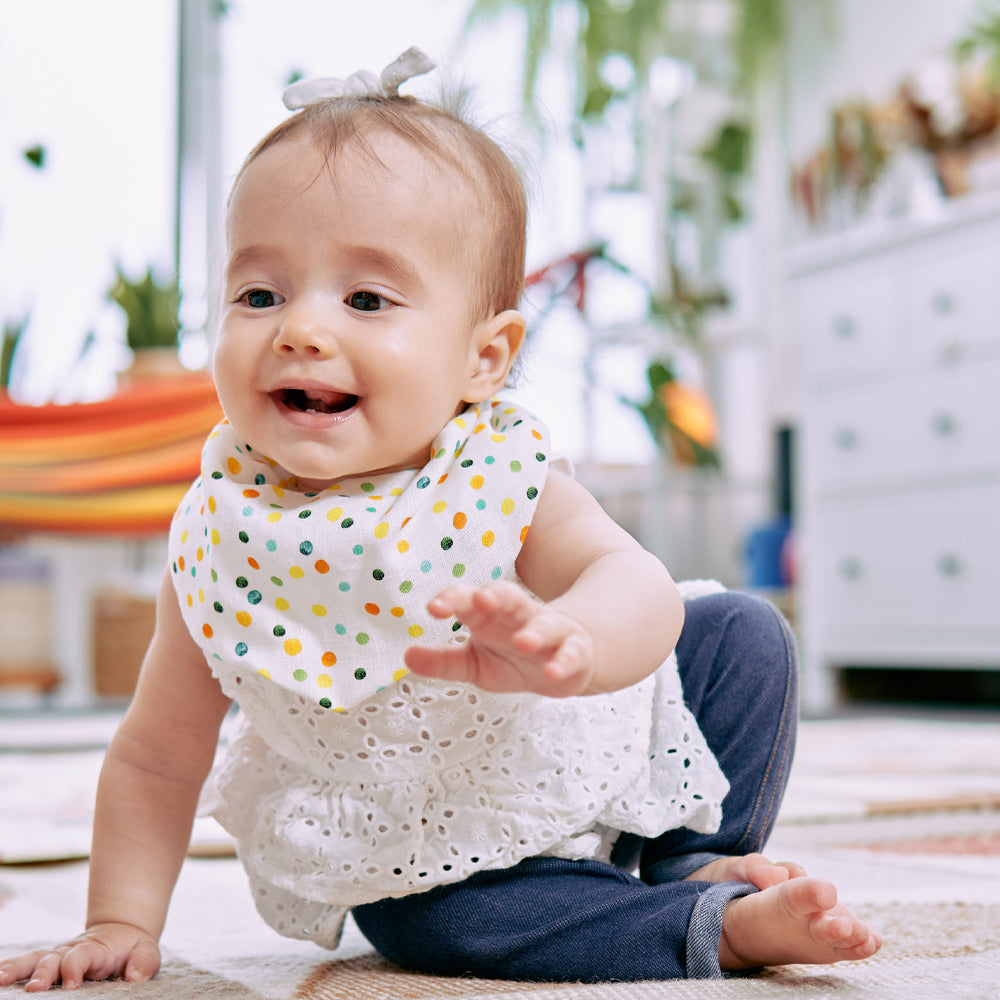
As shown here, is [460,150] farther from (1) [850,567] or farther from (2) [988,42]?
(2) [988,42]

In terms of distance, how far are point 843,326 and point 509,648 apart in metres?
2.24

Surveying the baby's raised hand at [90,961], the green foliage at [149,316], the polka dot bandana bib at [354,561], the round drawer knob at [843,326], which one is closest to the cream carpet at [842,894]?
the baby's raised hand at [90,961]

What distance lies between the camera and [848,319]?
250 cm

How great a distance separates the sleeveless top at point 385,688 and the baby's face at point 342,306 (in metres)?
0.03

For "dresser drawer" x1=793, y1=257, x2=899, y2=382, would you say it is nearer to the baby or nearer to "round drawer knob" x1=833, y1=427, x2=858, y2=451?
"round drawer knob" x1=833, y1=427, x2=858, y2=451

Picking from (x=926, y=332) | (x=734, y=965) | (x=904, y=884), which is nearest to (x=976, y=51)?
(x=926, y=332)

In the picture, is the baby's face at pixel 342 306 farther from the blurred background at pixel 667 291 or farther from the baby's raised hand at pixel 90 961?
the blurred background at pixel 667 291

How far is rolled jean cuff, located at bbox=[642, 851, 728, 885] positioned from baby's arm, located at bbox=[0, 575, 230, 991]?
0.77 feet

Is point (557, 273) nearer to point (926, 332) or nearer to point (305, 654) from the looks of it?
point (926, 332)

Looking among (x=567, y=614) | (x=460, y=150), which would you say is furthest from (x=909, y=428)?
(x=567, y=614)

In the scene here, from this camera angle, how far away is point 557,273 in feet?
9.50

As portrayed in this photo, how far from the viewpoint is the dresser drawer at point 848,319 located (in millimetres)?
2418

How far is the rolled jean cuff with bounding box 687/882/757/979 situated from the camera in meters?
0.54

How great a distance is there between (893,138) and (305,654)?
2.79 meters
